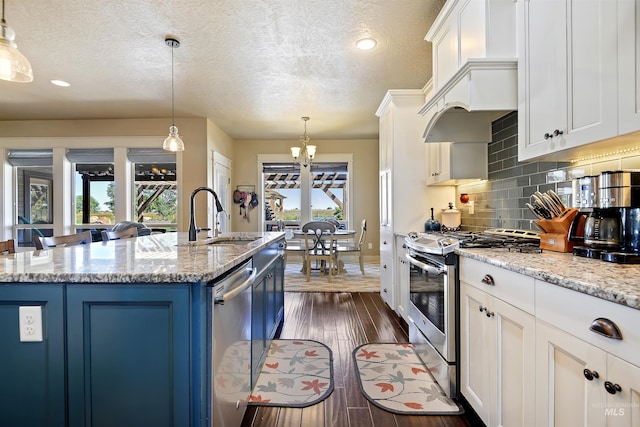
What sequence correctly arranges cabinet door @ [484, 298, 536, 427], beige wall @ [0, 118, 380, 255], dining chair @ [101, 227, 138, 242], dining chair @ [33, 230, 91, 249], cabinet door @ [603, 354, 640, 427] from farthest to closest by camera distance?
beige wall @ [0, 118, 380, 255] → dining chair @ [101, 227, 138, 242] → dining chair @ [33, 230, 91, 249] → cabinet door @ [484, 298, 536, 427] → cabinet door @ [603, 354, 640, 427]

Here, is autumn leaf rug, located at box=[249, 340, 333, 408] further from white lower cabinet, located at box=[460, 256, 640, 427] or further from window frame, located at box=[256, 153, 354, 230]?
window frame, located at box=[256, 153, 354, 230]

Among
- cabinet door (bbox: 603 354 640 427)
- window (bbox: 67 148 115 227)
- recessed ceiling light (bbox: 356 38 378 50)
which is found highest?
recessed ceiling light (bbox: 356 38 378 50)

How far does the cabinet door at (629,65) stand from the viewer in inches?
40.4

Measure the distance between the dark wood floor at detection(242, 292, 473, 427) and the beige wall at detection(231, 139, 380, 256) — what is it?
291 centimetres

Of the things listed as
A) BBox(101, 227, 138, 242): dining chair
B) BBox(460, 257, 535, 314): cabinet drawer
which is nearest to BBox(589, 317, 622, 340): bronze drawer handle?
BBox(460, 257, 535, 314): cabinet drawer

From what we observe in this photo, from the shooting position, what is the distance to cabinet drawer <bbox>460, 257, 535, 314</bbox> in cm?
115

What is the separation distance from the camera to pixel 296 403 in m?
1.78

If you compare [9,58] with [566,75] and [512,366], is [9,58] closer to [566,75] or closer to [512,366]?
[566,75]

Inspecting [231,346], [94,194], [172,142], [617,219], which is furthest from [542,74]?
[94,194]

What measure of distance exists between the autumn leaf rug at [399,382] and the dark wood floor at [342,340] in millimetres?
49

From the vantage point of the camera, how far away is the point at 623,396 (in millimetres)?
769

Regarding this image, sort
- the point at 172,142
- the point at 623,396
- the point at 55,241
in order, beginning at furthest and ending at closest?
the point at 172,142 < the point at 55,241 < the point at 623,396

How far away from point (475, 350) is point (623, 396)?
80 centimetres

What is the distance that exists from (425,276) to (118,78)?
3.96m
